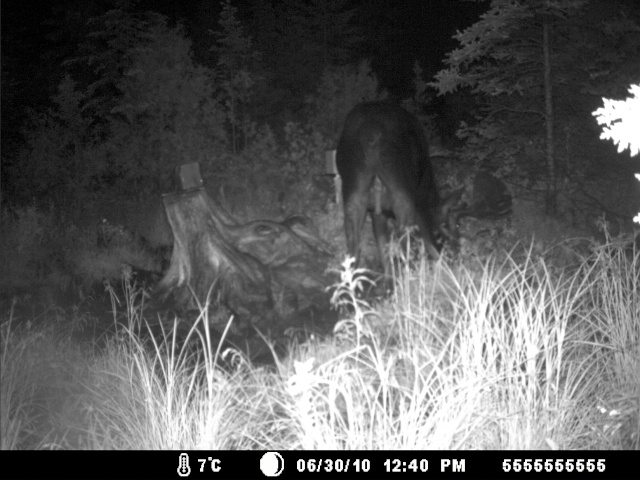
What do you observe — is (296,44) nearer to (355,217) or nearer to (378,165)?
(378,165)

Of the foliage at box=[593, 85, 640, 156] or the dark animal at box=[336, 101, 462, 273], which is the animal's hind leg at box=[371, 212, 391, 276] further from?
the foliage at box=[593, 85, 640, 156]

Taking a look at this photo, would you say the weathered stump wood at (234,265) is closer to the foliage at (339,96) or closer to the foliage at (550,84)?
the foliage at (550,84)

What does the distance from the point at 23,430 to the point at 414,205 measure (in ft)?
17.8

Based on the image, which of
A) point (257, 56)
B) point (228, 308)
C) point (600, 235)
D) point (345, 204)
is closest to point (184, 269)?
point (228, 308)

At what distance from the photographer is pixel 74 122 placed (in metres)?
17.5

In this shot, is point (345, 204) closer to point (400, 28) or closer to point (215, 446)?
point (215, 446)

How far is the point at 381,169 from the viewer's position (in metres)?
8.81

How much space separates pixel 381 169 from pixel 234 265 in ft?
8.22

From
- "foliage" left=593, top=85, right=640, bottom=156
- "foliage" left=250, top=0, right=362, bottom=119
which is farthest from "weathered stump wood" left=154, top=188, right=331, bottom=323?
"foliage" left=250, top=0, right=362, bottom=119

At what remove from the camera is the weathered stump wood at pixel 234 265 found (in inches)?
387

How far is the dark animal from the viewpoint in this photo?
8.81 metres

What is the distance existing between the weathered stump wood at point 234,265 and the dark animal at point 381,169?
143 centimetres
